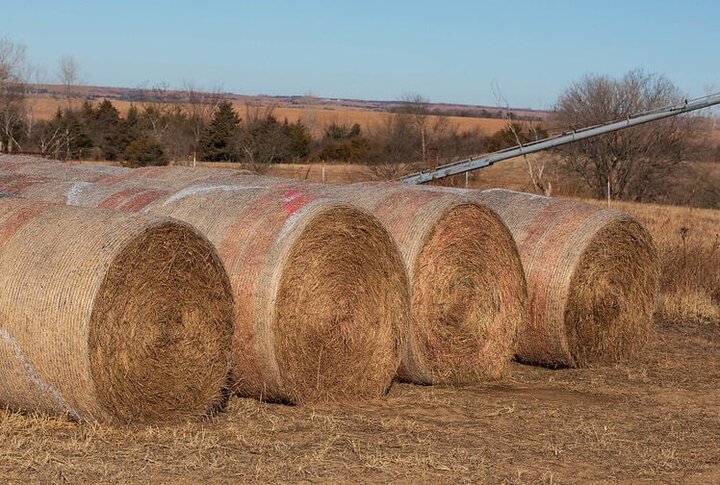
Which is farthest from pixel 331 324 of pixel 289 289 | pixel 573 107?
pixel 573 107

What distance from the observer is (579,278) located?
34.6 feet

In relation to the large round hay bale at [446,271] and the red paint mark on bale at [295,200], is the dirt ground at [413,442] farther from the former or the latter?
the red paint mark on bale at [295,200]

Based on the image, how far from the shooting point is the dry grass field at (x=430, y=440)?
6.46 metres

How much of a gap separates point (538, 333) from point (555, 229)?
3.38 ft

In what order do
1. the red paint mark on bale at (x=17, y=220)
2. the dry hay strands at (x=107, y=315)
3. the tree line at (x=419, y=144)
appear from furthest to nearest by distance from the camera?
the tree line at (x=419, y=144) < the red paint mark on bale at (x=17, y=220) < the dry hay strands at (x=107, y=315)

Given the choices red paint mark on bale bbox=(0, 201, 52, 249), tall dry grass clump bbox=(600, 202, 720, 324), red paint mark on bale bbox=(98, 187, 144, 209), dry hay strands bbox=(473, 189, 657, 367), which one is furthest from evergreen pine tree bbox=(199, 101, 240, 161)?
red paint mark on bale bbox=(0, 201, 52, 249)

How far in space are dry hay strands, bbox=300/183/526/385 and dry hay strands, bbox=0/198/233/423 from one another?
216 cm

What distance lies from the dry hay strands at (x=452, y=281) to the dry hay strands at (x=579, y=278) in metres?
0.38

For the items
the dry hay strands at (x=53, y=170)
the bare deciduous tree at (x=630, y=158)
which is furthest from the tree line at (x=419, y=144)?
the dry hay strands at (x=53, y=170)

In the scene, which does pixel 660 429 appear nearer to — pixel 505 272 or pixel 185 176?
pixel 505 272

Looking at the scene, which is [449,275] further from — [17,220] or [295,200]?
[17,220]

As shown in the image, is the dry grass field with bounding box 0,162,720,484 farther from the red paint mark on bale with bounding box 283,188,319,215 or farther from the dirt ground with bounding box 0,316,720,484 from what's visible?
the red paint mark on bale with bounding box 283,188,319,215

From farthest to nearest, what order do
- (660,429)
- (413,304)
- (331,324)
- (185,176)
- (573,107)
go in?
1. (573,107)
2. (185,176)
3. (413,304)
4. (331,324)
5. (660,429)

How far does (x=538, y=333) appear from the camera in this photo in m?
10.6
